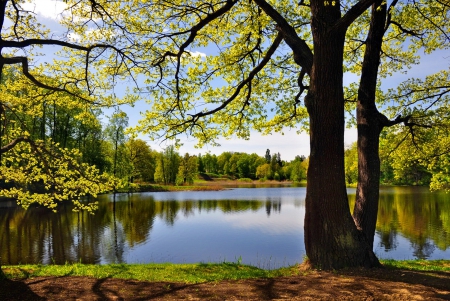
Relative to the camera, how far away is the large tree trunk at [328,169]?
5.82 m

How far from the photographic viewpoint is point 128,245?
1559 cm

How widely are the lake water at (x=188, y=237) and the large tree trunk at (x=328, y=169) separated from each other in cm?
556

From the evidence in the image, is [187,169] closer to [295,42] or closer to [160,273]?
[160,273]

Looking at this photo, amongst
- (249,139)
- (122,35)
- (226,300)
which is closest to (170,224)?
(249,139)

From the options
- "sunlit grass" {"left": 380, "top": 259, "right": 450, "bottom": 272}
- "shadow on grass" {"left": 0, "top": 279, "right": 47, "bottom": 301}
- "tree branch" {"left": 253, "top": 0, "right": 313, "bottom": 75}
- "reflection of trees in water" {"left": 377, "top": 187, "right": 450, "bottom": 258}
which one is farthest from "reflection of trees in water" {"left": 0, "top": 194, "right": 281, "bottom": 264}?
"reflection of trees in water" {"left": 377, "top": 187, "right": 450, "bottom": 258}

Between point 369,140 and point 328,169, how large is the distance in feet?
5.58

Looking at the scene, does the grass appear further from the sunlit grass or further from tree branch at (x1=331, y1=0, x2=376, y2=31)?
tree branch at (x1=331, y1=0, x2=376, y2=31)

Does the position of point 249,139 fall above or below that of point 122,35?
below

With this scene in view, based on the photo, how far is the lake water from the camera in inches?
526

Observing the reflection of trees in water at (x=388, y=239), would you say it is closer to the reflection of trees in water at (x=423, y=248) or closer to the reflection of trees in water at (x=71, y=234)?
the reflection of trees in water at (x=423, y=248)

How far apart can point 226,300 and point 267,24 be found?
651 cm

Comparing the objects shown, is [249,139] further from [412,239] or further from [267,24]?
[412,239]

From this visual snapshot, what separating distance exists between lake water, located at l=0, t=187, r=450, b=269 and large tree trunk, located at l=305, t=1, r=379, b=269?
18.2 ft

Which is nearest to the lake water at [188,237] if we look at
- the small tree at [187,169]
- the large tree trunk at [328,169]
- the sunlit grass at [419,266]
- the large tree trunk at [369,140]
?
the sunlit grass at [419,266]
